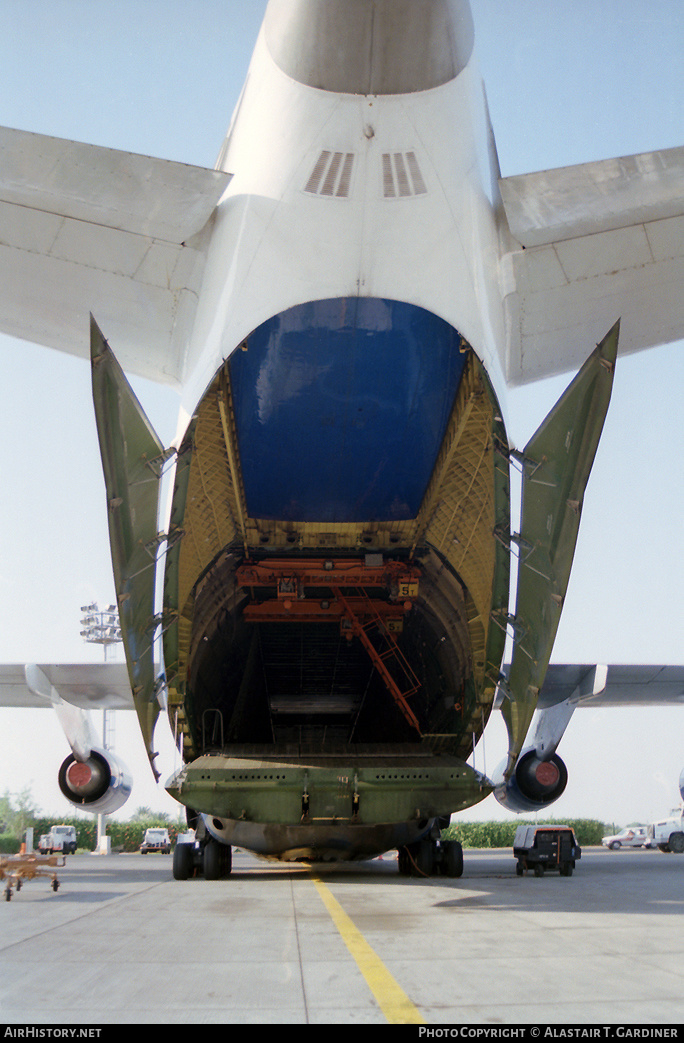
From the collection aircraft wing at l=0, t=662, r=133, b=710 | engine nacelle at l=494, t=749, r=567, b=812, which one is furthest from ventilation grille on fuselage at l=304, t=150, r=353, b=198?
aircraft wing at l=0, t=662, r=133, b=710

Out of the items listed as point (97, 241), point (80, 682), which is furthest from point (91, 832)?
point (97, 241)

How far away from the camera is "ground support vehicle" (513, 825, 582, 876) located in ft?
40.4

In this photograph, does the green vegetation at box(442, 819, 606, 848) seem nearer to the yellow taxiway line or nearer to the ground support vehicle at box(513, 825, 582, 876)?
the ground support vehicle at box(513, 825, 582, 876)

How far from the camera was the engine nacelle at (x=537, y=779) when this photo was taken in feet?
43.7

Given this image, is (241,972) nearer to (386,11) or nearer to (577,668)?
(386,11)

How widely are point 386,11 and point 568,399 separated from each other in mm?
3272

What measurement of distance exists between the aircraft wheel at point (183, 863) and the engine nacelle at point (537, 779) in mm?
4643

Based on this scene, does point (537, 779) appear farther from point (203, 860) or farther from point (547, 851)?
point (203, 860)

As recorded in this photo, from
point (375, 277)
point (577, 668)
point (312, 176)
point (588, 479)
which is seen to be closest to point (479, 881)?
point (577, 668)

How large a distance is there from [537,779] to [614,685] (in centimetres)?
362

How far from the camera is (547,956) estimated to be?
4.36 metres

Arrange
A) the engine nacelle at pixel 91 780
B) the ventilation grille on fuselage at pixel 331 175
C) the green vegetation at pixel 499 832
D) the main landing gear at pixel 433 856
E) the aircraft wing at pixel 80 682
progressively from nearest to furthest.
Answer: the ventilation grille on fuselage at pixel 331 175, the main landing gear at pixel 433 856, the engine nacelle at pixel 91 780, the aircraft wing at pixel 80 682, the green vegetation at pixel 499 832

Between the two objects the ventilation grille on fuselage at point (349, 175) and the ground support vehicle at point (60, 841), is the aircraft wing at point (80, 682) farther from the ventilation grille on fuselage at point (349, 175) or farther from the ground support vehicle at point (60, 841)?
the ground support vehicle at point (60, 841)

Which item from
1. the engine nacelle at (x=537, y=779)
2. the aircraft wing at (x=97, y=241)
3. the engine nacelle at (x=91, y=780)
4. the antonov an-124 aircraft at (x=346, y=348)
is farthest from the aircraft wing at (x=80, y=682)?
the aircraft wing at (x=97, y=241)
